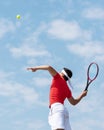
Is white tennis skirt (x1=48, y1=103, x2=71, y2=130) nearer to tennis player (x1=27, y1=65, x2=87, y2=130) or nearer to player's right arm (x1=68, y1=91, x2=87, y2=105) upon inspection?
tennis player (x1=27, y1=65, x2=87, y2=130)

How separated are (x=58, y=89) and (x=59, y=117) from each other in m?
0.88

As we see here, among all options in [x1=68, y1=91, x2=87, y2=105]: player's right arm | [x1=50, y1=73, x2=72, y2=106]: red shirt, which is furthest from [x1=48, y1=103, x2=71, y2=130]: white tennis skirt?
[x1=68, y1=91, x2=87, y2=105]: player's right arm

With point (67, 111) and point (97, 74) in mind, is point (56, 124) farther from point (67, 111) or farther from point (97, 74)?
point (97, 74)

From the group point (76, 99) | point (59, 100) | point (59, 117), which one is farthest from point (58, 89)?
point (76, 99)

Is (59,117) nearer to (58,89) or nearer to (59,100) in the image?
(59,100)

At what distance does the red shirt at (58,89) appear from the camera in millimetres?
12109

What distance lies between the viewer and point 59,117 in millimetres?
12023

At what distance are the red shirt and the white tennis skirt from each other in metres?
0.18

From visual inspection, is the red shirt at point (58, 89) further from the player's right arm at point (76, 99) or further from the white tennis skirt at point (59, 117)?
the player's right arm at point (76, 99)

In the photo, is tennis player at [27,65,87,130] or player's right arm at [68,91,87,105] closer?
tennis player at [27,65,87,130]

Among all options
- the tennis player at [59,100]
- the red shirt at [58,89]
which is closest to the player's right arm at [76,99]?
the tennis player at [59,100]

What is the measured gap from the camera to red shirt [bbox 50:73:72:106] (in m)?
12.1

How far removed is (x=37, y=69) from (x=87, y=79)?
355 cm

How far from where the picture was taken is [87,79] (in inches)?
571
